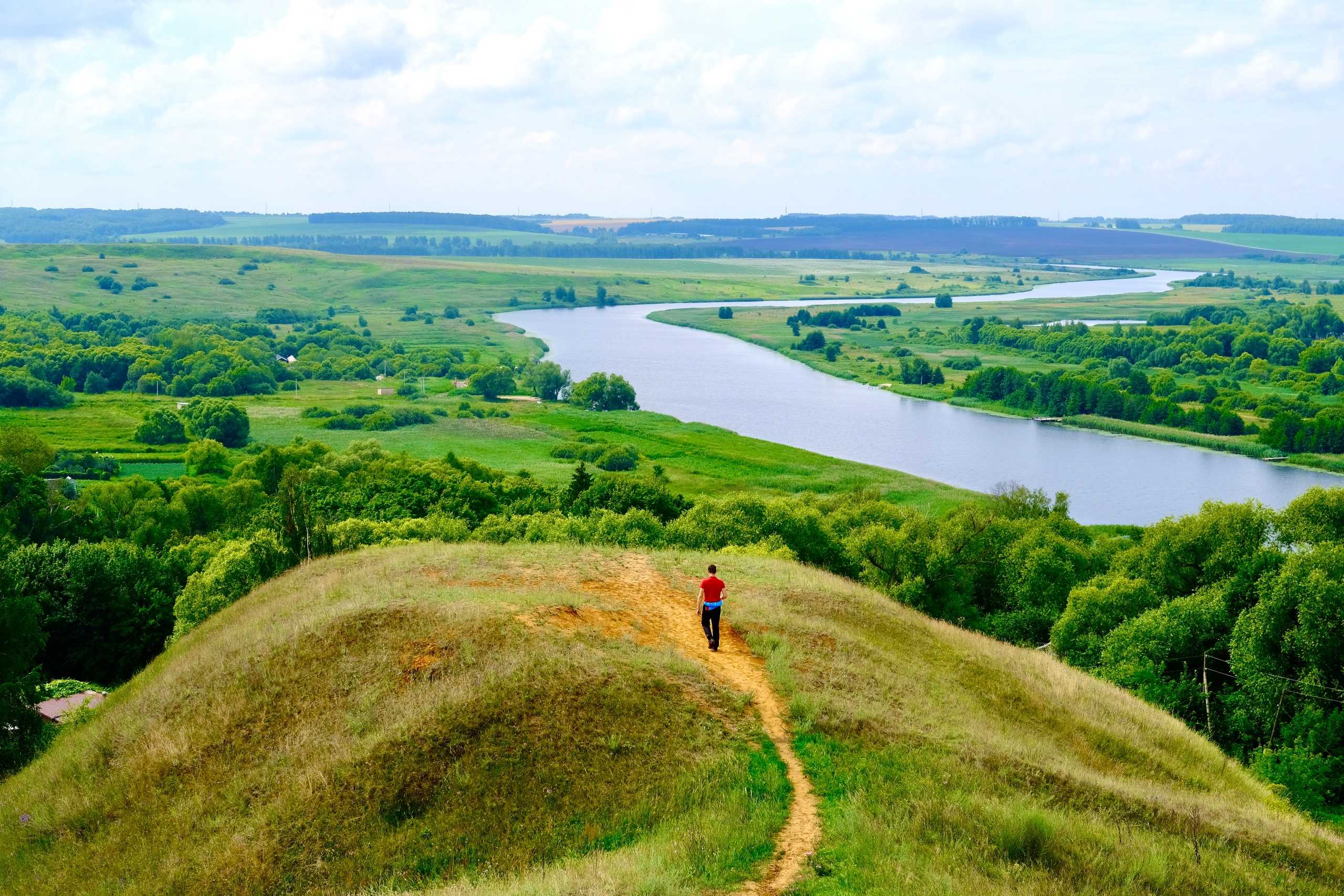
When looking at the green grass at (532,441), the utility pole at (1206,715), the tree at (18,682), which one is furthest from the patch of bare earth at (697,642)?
the green grass at (532,441)

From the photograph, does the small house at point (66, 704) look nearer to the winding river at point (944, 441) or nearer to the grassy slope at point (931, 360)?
the winding river at point (944, 441)

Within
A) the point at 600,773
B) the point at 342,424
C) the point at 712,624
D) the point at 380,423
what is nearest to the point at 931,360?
the point at 380,423

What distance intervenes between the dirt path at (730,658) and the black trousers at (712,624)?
25cm

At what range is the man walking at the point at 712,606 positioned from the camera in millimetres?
21766

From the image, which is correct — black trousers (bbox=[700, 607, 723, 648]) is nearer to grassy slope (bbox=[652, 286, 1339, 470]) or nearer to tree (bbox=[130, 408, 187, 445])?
grassy slope (bbox=[652, 286, 1339, 470])

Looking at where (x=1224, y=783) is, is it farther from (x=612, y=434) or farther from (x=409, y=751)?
(x=612, y=434)

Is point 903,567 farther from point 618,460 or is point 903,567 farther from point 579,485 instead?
point 618,460

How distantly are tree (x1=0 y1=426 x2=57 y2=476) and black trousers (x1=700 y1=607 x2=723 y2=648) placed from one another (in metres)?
60.8

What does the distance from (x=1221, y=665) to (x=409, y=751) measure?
28185 millimetres

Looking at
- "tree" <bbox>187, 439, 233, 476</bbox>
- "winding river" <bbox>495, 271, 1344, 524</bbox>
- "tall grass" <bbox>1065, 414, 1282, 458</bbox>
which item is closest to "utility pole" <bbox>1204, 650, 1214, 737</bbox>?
"winding river" <bbox>495, 271, 1344, 524</bbox>

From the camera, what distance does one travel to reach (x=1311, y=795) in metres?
27.6

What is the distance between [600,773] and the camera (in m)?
17.8

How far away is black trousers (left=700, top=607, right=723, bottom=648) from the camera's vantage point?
22.0 m

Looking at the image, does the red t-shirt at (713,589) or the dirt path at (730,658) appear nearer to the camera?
the dirt path at (730,658)
